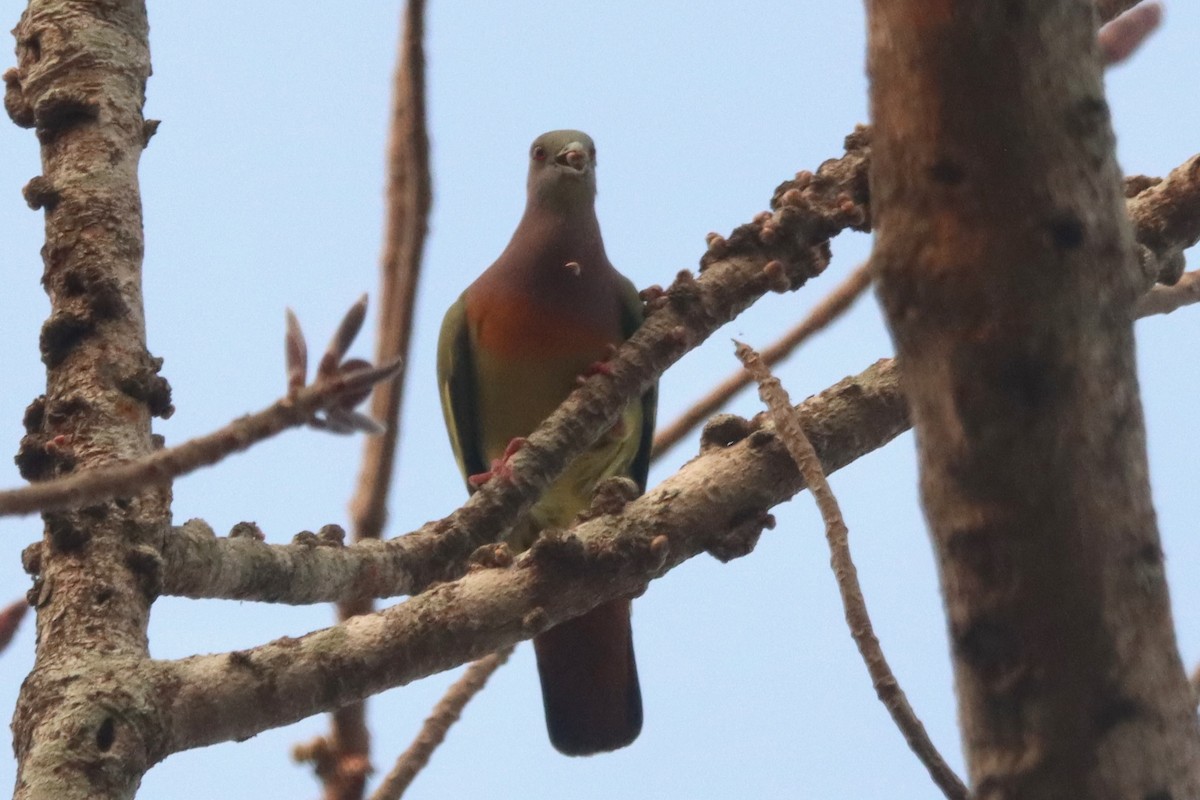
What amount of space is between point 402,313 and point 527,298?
1307mm

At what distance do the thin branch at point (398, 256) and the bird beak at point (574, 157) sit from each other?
3.81ft

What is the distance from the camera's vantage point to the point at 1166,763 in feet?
Result: 4.33

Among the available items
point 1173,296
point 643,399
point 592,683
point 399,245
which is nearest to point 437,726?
point 592,683

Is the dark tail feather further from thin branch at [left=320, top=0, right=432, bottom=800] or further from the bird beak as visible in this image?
the bird beak

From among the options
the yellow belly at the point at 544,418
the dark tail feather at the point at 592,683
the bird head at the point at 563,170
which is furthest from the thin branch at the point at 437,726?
the bird head at the point at 563,170

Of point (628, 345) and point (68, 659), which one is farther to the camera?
point (628, 345)

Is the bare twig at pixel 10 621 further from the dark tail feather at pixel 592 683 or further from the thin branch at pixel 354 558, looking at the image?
the dark tail feather at pixel 592 683

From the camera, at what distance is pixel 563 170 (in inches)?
180

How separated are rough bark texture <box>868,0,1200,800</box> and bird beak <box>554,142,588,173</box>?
10.8 ft

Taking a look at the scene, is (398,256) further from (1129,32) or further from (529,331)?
(1129,32)

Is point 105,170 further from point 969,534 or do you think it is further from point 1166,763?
point 1166,763

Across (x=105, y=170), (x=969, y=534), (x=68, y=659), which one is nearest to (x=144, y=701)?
(x=68, y=659)

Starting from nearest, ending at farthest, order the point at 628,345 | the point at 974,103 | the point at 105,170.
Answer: the point at 974,103, the point at 105,170, the point at 628,345

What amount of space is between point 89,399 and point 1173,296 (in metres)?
2.32
